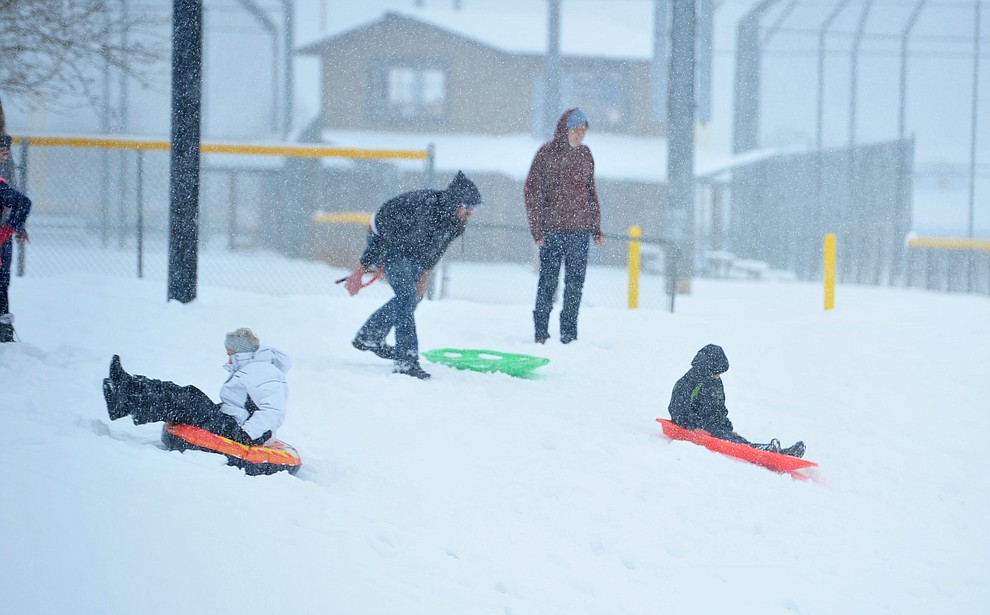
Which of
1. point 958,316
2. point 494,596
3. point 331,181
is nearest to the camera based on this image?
point 494,596

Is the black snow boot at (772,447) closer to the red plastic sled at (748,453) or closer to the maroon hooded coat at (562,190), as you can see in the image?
the red plastic sled at (748,453)

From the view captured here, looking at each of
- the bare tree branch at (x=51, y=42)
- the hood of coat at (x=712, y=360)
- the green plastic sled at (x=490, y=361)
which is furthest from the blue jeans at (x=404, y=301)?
the bare tree branch at (x=51, y=42)

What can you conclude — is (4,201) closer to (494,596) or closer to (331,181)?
(494,596)

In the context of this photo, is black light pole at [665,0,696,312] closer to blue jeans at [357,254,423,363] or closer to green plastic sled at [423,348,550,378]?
green plastic sled at [423,348,550,378]

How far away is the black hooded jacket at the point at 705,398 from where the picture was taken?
19.2ft

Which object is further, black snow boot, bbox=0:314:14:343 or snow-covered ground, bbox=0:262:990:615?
black snow boot, bbox=0:314:14:343

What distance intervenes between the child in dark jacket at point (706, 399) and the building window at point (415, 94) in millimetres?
20573

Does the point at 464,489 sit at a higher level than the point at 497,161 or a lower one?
lower

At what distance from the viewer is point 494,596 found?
3672 mm

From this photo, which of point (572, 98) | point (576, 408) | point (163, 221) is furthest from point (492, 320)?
point (163, 221)

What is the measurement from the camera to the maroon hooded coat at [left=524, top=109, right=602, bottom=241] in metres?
7.99

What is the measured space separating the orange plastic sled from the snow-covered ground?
0.09m

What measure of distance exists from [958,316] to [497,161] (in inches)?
553

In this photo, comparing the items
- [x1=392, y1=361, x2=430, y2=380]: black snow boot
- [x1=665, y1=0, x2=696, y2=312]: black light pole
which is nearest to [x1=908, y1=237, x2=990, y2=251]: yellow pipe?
[x1=665, y1=0, x2=696, y2=312]: black light pole
